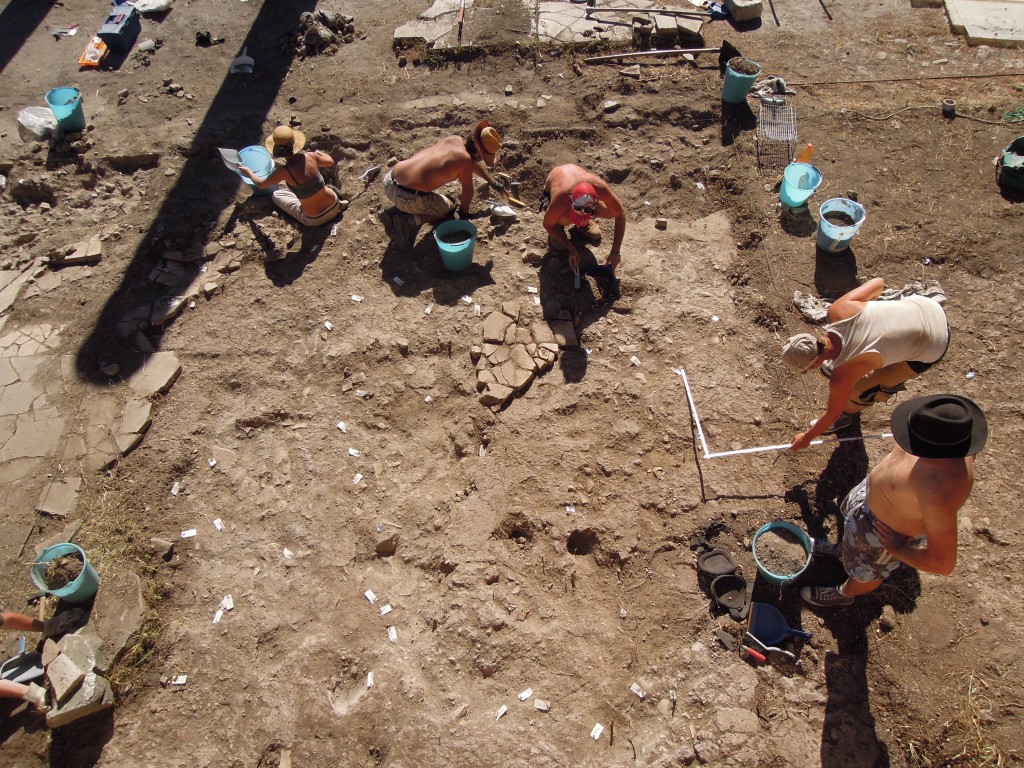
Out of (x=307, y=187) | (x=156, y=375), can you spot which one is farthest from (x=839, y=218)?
(x=156, y=375)

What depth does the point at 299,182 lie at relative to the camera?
18.2ft

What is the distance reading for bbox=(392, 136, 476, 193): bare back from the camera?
5.34 m

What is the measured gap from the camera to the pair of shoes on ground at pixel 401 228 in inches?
224

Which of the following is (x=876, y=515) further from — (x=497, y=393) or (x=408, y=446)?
(x=408, y=446)

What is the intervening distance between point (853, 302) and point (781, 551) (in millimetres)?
1703

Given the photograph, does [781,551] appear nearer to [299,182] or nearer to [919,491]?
[919,491]

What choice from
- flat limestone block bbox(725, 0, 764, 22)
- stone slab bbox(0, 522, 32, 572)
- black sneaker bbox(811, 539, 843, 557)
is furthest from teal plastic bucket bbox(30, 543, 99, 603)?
flat limestone block bbox(725, 0, 764, 22)

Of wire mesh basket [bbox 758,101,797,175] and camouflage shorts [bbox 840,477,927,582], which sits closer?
camouflage shorts [bbox 840,477,927,582]

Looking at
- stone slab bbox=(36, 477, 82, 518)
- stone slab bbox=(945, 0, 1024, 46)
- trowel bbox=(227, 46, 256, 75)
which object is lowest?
stone slab bbox=(36, 477, 82, 518)

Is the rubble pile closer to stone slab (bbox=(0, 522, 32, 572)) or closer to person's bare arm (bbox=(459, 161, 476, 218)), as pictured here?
person's bare arm (bbox=(459, 161, 476, 218))

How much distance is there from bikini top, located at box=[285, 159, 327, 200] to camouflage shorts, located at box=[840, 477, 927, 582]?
17.2 ft

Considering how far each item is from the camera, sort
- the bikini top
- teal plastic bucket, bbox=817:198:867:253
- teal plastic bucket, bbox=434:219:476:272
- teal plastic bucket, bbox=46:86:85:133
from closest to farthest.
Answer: teal plastic bucket, bbox=817:198:867:253 < teal plastic bucket, bbox=434:219:476:272 < the bikini top < teal plastic bucket, bbox=46:86:85:133

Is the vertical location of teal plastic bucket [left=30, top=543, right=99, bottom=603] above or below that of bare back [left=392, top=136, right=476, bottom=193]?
below

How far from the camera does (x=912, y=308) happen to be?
368 centimetres
